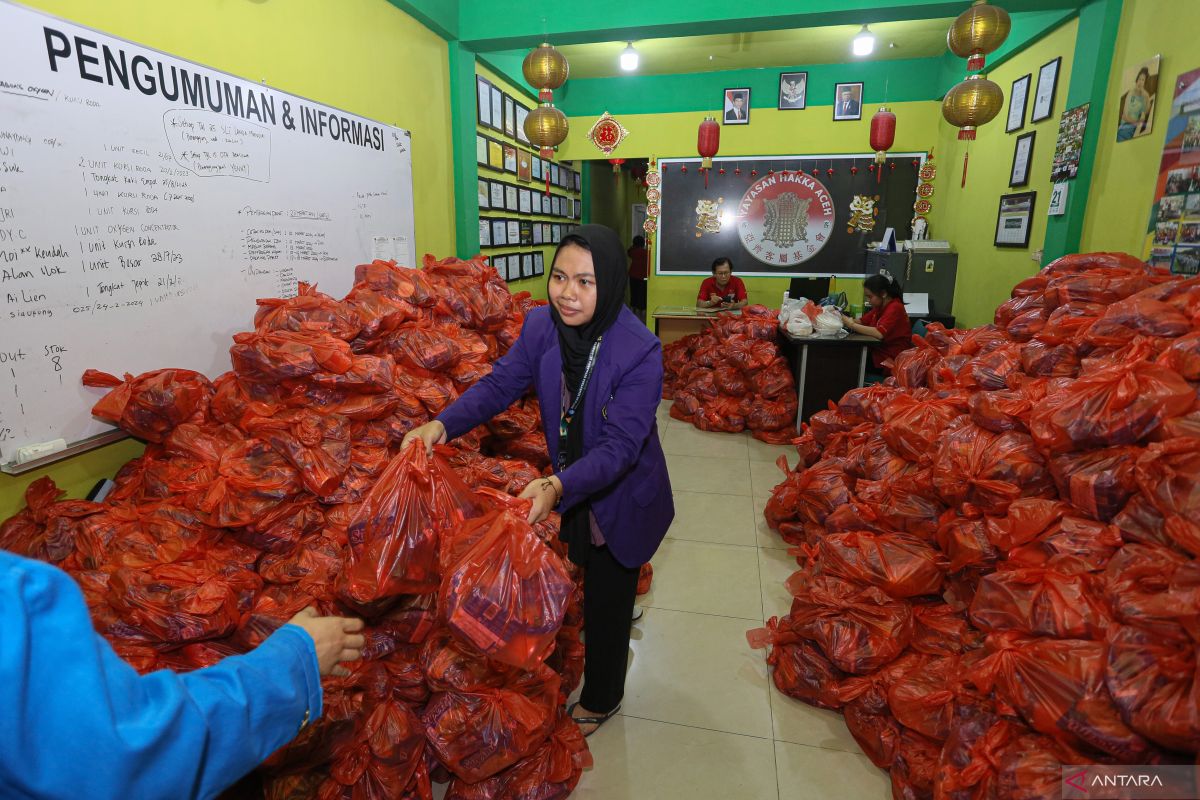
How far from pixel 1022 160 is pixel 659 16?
3001 millimetres

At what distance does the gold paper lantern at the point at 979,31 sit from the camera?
10.1 feet

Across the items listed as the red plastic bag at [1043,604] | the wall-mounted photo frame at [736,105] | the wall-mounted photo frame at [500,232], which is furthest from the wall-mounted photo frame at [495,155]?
the red plastic bag at [1043,604]

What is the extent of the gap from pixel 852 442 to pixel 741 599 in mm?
923

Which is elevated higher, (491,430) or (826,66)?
(826,66)

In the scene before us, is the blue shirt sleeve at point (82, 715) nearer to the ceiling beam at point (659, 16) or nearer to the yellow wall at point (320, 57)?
the yellow wall at point (320, 57)

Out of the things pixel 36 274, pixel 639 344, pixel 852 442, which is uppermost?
pixel 36 274

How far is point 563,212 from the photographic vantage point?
7.72 metres

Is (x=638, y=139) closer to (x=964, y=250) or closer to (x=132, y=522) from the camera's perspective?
(x=964, y=250)

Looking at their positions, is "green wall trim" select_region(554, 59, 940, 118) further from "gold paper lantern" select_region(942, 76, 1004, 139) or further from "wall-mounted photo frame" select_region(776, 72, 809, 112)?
"gold paper lantern" select_region(942, 76, 1004, 139)

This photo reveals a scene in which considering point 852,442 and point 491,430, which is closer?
point 491,430

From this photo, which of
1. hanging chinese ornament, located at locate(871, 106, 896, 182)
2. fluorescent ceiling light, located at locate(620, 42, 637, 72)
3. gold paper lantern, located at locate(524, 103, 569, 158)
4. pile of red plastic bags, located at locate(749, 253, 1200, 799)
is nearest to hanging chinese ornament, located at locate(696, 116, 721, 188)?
fluorescent ceiling light, located at locate(620, 42, 637, 72)

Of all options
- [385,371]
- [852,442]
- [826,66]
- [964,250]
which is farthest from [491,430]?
[826,66]

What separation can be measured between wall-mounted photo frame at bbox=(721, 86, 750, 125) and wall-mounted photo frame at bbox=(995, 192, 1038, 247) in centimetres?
294

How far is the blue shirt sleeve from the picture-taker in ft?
1.72
